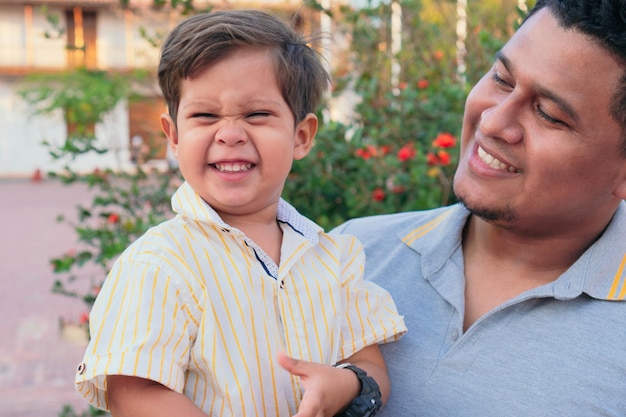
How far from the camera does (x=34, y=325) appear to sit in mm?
8125

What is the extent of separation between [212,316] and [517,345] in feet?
2.42

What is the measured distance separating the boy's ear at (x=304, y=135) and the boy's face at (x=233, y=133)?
152 millimetres

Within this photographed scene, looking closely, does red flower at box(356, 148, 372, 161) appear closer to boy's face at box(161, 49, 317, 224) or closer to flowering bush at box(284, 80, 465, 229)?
flowering bush at box(284, 80, 465, 229)

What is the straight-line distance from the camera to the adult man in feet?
5.74

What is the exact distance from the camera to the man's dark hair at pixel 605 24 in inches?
68.8

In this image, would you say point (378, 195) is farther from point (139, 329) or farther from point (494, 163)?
point (139, 329)

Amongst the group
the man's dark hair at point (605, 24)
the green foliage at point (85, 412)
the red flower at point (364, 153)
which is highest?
the man's dark hair at point (605, 24)

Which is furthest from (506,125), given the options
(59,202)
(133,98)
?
(59,202)

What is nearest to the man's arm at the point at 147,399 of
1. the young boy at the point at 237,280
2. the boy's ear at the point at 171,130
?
the young boy at the point at 237,280

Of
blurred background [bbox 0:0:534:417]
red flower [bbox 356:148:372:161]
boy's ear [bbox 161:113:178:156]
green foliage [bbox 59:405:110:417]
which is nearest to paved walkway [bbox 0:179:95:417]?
blurred background [bbox 0:0:534:417]

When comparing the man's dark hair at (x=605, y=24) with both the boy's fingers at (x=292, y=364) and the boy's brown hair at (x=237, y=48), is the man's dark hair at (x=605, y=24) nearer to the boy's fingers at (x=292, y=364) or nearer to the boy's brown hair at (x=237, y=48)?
the boy's brown hair at (x=237, y=48)

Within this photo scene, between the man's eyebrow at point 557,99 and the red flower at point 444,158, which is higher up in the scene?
the man's eyebrow at point 557,99

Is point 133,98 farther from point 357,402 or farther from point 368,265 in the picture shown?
point 357,402

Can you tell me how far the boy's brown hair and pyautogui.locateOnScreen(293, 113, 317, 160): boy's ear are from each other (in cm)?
2
